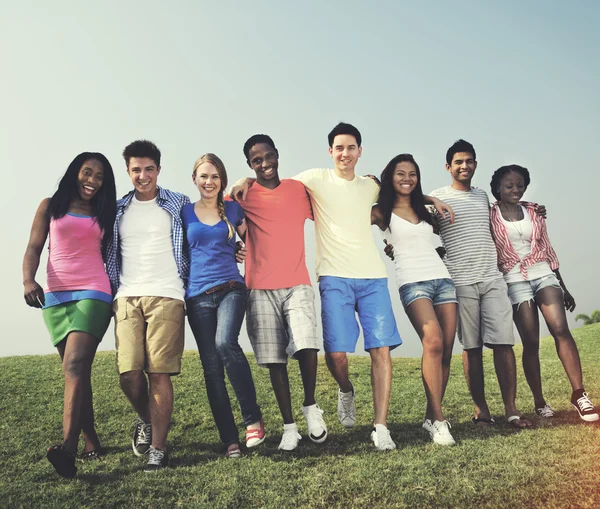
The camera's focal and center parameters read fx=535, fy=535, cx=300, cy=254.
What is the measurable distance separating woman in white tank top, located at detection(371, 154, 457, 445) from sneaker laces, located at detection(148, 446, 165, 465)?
2.67 meters

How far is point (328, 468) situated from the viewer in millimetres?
4598

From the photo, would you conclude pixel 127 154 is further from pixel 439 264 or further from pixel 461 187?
pixel 461 187

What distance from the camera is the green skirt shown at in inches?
194

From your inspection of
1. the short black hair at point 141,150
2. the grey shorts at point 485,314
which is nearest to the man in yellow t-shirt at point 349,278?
the short black hair at point 141,150

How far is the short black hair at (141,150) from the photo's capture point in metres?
5.41

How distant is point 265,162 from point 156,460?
3.09 m

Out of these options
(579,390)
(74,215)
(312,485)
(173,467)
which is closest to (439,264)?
(579,390)

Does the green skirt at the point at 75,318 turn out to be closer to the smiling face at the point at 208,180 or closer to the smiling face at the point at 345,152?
the smiling face at the point at 208,180

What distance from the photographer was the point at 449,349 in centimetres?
593

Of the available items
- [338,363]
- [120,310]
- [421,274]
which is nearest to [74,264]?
[120,310]

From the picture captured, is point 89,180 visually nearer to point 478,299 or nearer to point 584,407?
point 478,299

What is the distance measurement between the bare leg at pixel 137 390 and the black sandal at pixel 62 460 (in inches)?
30.5

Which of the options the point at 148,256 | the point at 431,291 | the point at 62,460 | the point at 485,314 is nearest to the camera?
the point at 62,460

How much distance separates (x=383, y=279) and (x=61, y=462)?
3429 mm
